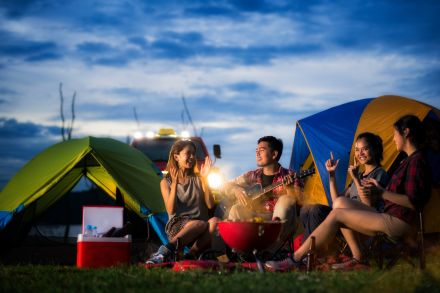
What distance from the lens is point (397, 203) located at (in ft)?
16.6

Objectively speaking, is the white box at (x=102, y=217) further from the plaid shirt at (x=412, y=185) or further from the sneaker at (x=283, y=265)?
the plaid shirt at (x=412, y=185)

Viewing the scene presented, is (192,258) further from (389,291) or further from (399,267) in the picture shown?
(389,291)

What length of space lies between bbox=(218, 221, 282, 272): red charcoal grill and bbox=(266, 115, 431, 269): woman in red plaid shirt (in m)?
0.40

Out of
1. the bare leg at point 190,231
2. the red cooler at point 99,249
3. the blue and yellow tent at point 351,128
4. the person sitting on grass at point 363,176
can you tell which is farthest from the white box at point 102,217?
the blue and yellow tent at point 351,128

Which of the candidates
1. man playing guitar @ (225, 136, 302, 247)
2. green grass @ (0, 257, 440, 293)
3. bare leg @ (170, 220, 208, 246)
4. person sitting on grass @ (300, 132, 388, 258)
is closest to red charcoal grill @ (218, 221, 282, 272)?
green grass @ (0, 257, 440, 293)

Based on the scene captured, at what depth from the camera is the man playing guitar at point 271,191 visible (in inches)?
237

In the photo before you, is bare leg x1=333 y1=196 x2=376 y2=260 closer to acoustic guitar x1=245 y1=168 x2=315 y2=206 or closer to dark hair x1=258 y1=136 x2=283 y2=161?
acoustic guitar x1=245 y1=168 x2=315 y2=206

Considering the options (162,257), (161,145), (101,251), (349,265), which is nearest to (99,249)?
(101,251)

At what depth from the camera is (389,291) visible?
414cm

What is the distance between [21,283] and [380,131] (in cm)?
439

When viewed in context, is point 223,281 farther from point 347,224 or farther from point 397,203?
point 397,203

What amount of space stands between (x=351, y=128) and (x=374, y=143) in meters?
1.69

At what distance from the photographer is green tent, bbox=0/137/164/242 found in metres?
8.00

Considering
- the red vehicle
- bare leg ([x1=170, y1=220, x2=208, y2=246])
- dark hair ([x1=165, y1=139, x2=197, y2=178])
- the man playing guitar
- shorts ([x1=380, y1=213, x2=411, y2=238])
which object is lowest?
bare leg ([x1=170, y1=220, x2=208, y2=246])
